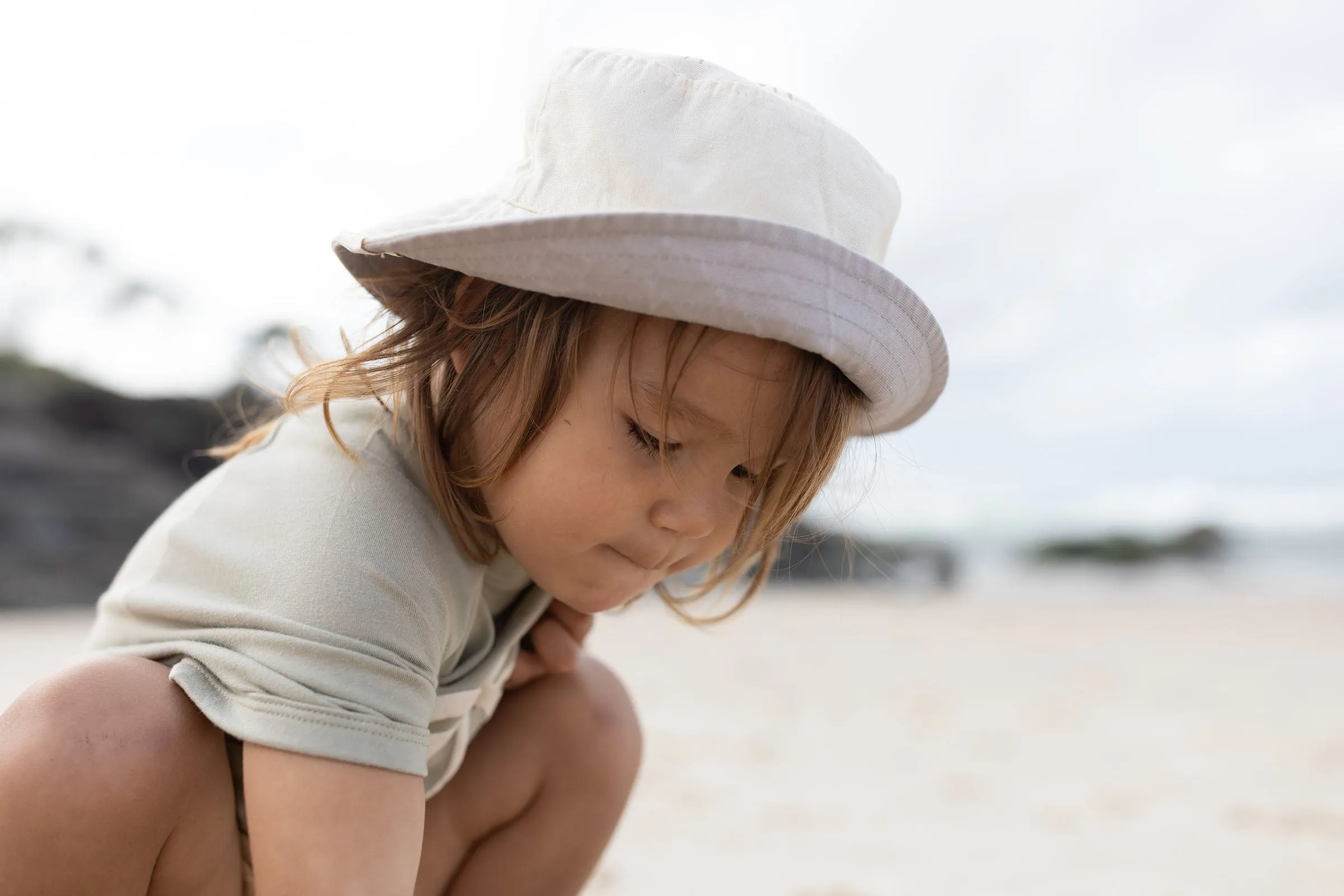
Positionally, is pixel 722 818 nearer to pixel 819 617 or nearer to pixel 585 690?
pixel 585 690

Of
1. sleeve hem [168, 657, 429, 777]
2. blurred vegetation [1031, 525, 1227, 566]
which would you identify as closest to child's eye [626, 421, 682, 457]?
sleeve hem [168, 657, 429, 777]

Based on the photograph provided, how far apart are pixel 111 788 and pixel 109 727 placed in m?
0.05

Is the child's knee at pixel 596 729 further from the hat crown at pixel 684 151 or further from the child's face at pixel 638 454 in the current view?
the hat crown at pixel 684 151

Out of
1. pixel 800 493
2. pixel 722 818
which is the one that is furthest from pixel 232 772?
pixel 722 818

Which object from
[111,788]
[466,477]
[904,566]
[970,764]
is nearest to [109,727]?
[111,788]

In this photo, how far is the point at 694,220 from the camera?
971 mm

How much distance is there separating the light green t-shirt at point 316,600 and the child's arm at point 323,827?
0.02 m

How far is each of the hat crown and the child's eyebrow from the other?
17cm

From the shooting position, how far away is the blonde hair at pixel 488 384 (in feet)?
3.59

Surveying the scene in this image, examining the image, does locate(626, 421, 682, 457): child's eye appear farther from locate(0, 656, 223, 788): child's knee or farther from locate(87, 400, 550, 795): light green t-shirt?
locate(0, 656, 223, 788): child's knee

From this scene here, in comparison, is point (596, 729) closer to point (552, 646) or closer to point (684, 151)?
point (552, 646)

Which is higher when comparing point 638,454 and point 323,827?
point 638,454

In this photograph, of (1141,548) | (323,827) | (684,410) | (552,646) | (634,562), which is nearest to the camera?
(323,827)

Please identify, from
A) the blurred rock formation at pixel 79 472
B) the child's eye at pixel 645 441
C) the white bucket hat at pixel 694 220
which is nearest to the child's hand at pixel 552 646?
the child's eye at pixel 645 441
